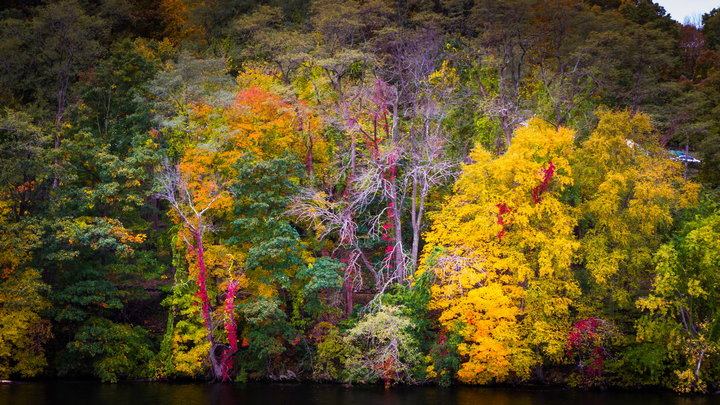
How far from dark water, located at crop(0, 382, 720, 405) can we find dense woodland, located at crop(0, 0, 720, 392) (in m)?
1.01

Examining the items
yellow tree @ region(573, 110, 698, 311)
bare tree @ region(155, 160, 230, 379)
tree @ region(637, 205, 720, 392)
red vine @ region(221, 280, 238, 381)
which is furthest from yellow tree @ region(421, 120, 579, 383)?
bare tree @ region(155, 160, 230, 379)

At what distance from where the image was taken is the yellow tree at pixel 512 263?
29.9m

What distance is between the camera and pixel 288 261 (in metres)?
32.2

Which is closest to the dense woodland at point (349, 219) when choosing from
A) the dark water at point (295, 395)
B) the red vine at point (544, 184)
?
the red vine at point (544, 184)

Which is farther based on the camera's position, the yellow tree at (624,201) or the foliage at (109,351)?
the foliage at (109,351)

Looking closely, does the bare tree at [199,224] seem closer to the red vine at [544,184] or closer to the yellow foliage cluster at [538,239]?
the yellow foliage cluster at [538,239]

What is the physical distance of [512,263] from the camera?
30.2 m

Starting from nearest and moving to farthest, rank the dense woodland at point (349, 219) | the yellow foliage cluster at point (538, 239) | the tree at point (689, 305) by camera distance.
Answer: the tree at point (689, 305)
the yellow foliage cluster at point (538, 239)
the dense woodland at point (349, 219)

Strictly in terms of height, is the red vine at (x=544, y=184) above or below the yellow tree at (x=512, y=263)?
above

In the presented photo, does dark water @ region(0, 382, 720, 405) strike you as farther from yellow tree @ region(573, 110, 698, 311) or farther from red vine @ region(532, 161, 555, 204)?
red vine @ region(532, 161, 555, 204)

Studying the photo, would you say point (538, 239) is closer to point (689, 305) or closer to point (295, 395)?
point (689, 305)

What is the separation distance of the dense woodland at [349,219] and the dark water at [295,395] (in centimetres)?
101

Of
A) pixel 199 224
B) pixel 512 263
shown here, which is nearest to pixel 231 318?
pixel 199 224

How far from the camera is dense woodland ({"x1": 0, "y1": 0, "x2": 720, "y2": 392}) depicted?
30266 mm
